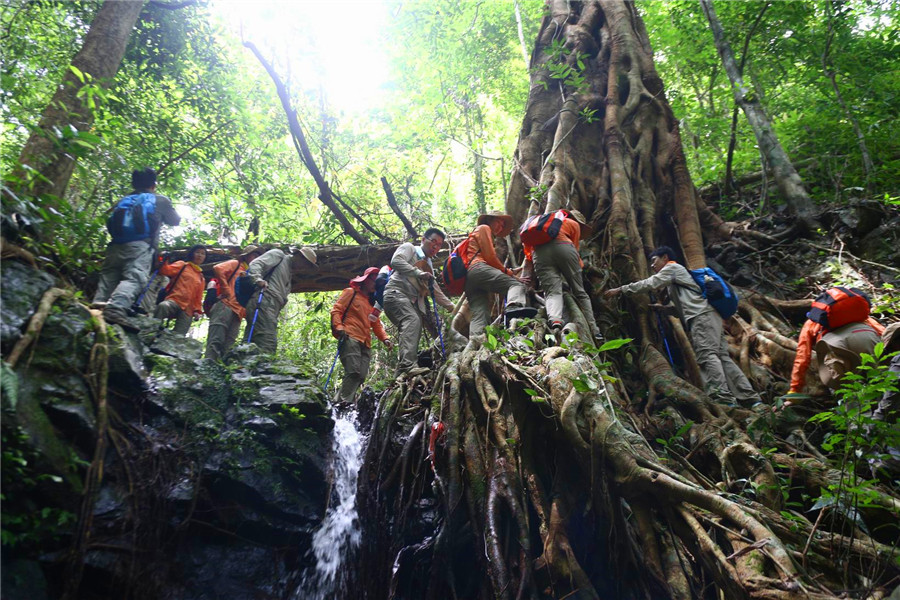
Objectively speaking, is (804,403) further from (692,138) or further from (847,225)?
(692,138)

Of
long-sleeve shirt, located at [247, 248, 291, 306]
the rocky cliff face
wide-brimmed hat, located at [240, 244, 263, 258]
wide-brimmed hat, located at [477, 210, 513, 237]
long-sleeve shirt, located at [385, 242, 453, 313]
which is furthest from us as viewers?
wide-brimmed hat, located at [240, 244, 263, 258]

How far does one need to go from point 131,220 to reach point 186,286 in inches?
67.2

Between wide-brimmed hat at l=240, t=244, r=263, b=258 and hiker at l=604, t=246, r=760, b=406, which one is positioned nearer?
hiker at l=604, t=246, r=760, b=406

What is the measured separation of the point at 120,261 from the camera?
16.5 feet

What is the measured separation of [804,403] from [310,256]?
257 inches

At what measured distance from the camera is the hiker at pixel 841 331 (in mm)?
3928

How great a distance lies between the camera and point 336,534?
4.50 meters

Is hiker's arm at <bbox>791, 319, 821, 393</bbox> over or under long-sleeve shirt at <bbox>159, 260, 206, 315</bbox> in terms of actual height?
under

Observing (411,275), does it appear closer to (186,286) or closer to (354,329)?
(354,329)

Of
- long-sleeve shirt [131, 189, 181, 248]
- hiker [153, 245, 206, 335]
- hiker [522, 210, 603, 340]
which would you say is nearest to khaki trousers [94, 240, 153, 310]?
long-sleeve shirt [131, 189, 181, 248]

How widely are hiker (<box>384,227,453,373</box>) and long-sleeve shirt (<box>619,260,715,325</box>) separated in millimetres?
2454

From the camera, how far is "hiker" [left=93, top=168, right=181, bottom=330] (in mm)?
4840

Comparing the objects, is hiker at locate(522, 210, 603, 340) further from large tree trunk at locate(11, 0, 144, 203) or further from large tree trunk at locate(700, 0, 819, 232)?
large tree trunk at locate(11, 0, 144, 203)

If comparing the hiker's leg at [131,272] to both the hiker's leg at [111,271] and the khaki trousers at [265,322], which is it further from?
the khaki trousers at [265,322]
